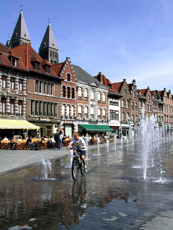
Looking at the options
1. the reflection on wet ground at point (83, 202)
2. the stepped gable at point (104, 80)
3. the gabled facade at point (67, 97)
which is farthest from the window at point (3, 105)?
the stepped gable at point (104, 80)

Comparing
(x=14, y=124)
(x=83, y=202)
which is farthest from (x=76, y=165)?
(x=14, y=124)

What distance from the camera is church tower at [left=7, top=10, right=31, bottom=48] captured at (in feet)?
276

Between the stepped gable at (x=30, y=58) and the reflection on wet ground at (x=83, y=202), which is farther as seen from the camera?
the stepped gable at (x=30, y=58)

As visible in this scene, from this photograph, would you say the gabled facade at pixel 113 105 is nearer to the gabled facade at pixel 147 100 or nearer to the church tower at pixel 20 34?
the gabled facade at pixel 147 100

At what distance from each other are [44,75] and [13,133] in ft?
31.5

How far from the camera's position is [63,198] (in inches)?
257

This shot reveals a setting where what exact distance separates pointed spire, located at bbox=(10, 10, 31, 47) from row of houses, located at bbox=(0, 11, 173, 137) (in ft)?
127

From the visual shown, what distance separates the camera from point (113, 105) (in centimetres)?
5547

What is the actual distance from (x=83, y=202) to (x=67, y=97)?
122 feet

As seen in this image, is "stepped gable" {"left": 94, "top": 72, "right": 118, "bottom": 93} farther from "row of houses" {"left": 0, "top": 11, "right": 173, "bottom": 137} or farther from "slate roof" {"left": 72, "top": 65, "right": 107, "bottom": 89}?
"slate roof" {"left": 72, "top": 65, "right": 107, "bottom": 89}

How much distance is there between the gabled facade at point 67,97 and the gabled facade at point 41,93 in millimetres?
1038

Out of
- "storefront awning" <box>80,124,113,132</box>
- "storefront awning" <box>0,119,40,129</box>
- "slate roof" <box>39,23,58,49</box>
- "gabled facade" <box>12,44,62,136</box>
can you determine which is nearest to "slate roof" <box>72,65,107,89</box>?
"gabled facade" <box>12,44,62,136</box>

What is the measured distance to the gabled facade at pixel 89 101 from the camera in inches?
1796

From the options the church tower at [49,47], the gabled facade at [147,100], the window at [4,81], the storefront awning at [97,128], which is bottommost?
the storefront awning at [97,128]
